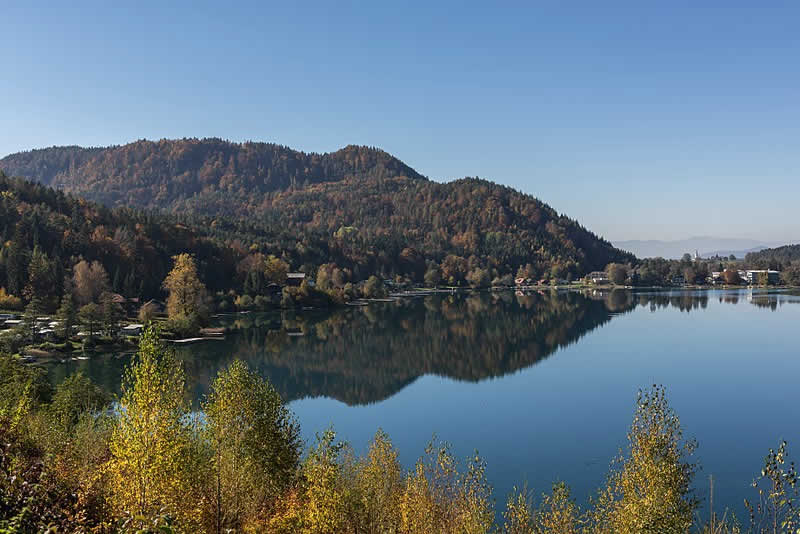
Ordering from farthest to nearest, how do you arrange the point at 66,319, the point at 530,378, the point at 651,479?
the point at 66,319 < the point at 530,378 < the point at 651,479

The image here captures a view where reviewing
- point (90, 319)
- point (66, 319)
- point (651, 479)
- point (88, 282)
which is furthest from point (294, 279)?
point (651, 479)

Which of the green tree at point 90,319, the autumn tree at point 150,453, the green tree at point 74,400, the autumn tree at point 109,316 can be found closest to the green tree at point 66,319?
the green tree at point 90,319

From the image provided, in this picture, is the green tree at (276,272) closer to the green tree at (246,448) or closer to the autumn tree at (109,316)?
the autumn tree at (109,316)

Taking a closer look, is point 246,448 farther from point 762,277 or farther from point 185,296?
point 762,277

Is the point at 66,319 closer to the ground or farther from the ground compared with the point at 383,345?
farther from the ground

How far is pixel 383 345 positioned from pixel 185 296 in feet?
115

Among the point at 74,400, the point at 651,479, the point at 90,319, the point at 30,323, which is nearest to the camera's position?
the point at 651,479

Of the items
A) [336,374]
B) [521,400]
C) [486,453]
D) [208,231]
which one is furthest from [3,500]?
[208,231]

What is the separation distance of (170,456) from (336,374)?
47.2 metres

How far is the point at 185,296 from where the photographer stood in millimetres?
91688

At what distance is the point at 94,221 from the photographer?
112 m

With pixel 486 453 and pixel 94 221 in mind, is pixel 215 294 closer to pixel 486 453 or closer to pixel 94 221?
pixel 94 221

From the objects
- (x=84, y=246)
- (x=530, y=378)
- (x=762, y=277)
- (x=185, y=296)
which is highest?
(x=84, y=246)

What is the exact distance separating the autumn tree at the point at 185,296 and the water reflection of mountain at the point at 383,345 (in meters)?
6.60
